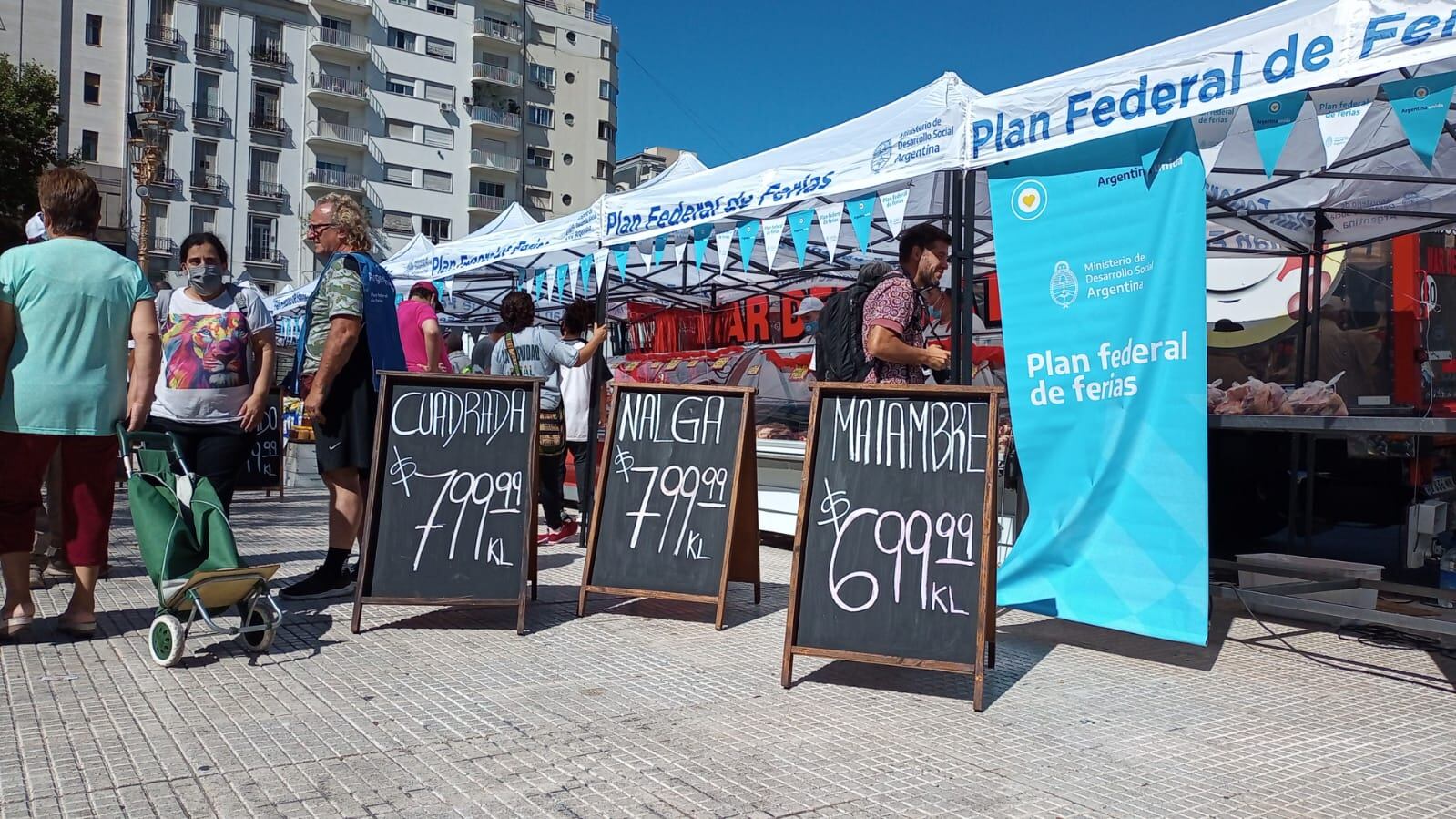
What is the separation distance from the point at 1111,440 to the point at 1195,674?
1039 millimetres

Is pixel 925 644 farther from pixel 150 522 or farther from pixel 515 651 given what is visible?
pixel 150 522

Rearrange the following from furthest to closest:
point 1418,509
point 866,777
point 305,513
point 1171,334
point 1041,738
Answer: point 305,513 → point 1418,509 → point 1171,334 → point 1041,738 → point 866,777

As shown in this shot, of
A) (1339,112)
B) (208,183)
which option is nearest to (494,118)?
(208,183)

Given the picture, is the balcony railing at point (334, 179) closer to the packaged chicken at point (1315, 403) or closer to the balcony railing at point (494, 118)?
the balcony railing at point (494, 118)

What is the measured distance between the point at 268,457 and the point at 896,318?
7951mm

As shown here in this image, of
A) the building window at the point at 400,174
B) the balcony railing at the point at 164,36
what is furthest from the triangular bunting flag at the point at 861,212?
Result: the building window at the point at 400,174

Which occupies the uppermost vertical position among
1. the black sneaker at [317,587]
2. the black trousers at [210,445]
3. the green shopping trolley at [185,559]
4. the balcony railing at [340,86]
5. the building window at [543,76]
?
the building window at [543,76]

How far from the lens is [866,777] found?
10.1ft

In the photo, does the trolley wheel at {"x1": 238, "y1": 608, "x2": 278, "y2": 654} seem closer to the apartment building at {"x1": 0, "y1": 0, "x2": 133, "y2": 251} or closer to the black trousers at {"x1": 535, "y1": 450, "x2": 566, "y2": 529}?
the black trousers at {"x1": 535, "y1": 450, "x2": 566, "y2": 529}

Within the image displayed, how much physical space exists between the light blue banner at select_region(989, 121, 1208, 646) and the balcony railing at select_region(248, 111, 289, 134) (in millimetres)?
51645

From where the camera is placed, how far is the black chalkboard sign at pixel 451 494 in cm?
479

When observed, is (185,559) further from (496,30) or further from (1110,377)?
(496,30)

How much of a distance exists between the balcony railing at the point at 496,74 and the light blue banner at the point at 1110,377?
5761 centimetres

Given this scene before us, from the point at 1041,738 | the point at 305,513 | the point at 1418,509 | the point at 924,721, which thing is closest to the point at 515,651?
the point at 924,721
